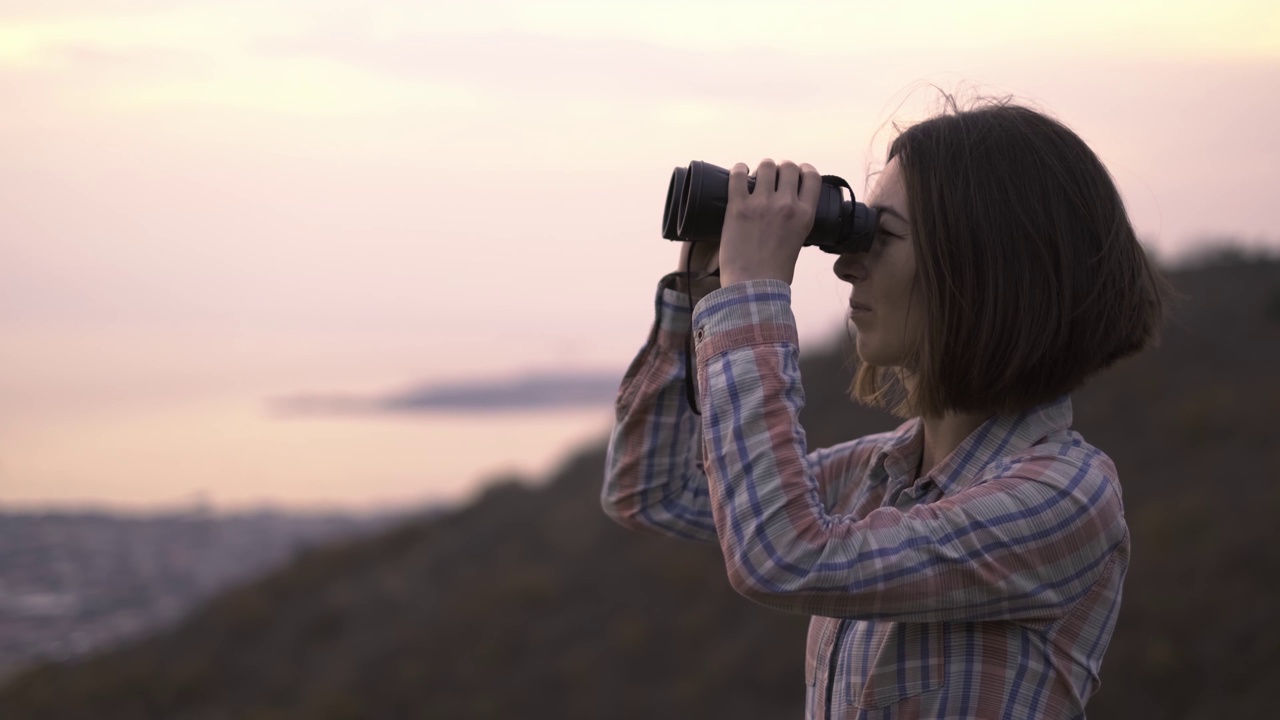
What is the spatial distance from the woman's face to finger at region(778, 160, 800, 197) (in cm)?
14

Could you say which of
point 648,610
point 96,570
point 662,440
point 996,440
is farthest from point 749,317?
point 648,610

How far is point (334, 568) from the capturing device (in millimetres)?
11539

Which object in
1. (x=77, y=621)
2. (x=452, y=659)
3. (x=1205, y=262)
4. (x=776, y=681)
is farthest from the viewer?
(x=1205, y=262)

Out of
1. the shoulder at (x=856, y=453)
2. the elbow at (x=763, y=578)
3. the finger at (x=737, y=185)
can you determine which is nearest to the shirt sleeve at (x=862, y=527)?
the elbow at (x=763, y=578)

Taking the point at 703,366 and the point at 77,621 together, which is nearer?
the point at 703,366

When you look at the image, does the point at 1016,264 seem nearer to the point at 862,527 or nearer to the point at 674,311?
the point at 862,527

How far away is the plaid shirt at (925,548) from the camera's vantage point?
3.85 feet

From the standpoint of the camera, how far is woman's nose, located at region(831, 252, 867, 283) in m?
1.43

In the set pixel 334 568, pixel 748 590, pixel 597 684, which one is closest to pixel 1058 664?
pixel 748 590

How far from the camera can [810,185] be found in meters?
1.36

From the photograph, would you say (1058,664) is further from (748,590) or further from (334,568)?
(334,568)

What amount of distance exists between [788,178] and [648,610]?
7000 mm

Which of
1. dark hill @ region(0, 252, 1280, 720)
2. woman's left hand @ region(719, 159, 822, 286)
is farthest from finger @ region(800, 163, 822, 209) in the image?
dark hill @ region(0, 252, 1280, 720)

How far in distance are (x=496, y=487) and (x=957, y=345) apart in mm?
11144
